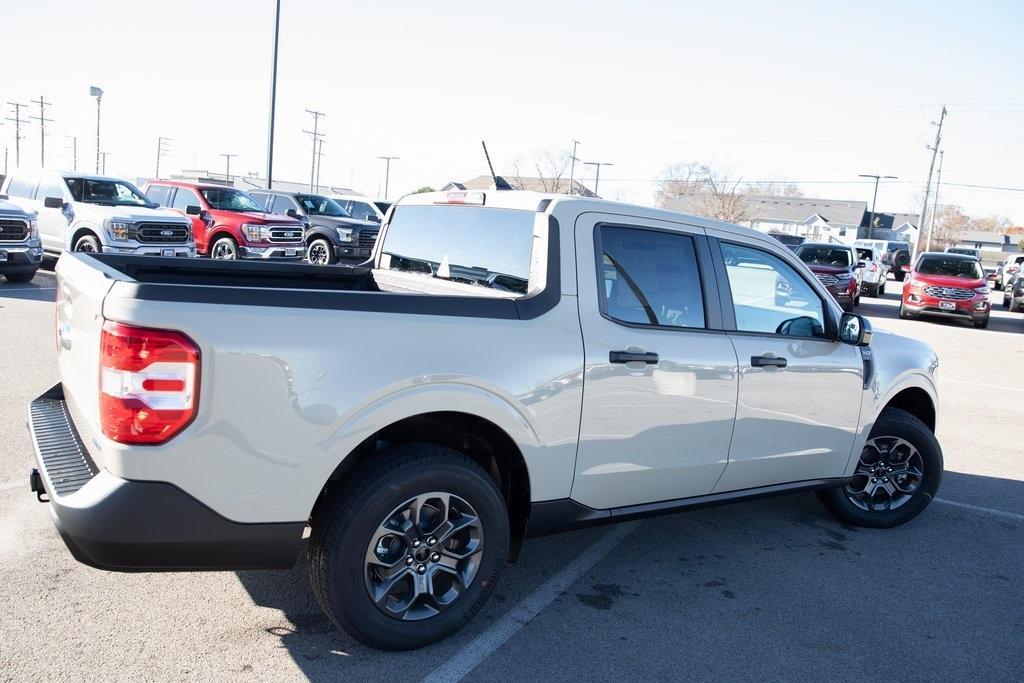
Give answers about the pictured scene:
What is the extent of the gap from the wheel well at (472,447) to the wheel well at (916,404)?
9.68 feet

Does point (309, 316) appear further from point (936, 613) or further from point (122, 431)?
point (936, 613)

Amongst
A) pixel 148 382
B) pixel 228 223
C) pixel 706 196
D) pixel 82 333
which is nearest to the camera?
pixel 148 382

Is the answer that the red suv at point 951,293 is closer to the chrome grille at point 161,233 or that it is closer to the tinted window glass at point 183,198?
the chrome grille at point 161,233

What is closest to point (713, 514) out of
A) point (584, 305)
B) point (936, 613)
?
point (936, 613)

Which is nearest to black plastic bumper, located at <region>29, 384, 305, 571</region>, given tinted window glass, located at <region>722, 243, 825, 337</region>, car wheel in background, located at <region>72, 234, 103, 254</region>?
tinted window glass, located at <region>722, 243, 825, 337</region>

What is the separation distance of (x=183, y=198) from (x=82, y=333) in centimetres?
1707

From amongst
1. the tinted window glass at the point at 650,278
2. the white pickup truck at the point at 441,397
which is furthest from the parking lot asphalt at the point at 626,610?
the tinted window glass at the point at 650,278

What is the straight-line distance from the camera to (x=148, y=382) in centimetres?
→ 268

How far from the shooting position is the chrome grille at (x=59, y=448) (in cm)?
291

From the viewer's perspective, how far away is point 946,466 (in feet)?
22.1

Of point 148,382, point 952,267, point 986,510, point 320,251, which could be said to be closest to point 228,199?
point 320,251

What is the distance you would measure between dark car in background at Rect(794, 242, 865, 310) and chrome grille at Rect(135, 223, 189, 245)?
543 inches

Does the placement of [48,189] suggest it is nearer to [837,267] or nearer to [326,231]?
[326,231]

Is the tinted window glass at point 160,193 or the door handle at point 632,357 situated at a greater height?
the tinted window glass at point 160,193
